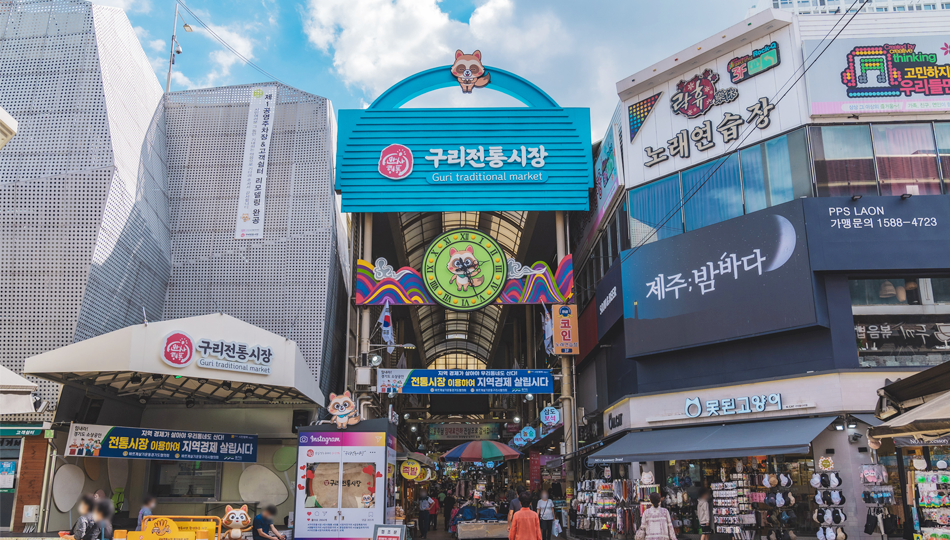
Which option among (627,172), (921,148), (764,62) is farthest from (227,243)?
(921,148)

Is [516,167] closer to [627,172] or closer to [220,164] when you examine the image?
[627,172]

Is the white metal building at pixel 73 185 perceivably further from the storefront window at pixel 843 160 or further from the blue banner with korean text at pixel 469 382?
the storefront window at pixel 843 160

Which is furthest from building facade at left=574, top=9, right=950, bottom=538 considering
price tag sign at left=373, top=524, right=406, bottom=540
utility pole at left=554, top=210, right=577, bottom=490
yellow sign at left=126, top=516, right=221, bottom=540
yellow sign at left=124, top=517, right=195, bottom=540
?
yellow sign at left=124, top=517, right=195, bottom=540

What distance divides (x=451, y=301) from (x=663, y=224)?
21.6 feet

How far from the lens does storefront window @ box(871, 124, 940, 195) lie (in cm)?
1477

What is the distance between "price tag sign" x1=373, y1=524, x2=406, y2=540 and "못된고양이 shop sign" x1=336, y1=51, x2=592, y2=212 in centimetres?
1132

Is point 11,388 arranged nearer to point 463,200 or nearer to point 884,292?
point 463,200

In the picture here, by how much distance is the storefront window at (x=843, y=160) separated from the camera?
14.8 metres

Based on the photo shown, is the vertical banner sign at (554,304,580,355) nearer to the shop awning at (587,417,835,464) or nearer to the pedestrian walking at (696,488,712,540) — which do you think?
the shop awning at (587,417,835,464)

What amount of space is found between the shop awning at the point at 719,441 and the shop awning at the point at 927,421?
6166 millimetres

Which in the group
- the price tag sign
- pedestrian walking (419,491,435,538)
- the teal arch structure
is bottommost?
pedestrian walking (419,491,435,538)

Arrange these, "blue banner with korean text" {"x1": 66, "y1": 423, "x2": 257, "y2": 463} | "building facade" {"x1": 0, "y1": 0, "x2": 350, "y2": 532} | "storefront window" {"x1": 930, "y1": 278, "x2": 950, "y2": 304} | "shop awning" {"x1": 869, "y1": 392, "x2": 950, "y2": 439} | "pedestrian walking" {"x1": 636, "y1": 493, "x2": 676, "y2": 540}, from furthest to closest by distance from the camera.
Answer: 1. "building facade" {"x1": 0, "y1": 0, "x2": 350, "y2": 532}
2. "blue banner with korean text" {"x1": 66, "y1": 423, "x2": 257, "y2": 463}
3. "storefront window" {"x1": 930, "y1": 278, "x2": 950, "y2": 304}
4. "pedestrian walking" {"x1": 636, "y1": 493, "x2": 676, "y2": 540}
5. "shop awning" {"x1": 869, "y1": 392, "x2": 950, "y2": 439}

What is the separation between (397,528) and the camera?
11.6m

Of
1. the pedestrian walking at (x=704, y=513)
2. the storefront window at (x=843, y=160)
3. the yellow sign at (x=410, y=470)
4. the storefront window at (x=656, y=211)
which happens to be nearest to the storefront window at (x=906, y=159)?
the storefront window at (x=843, y=160)
